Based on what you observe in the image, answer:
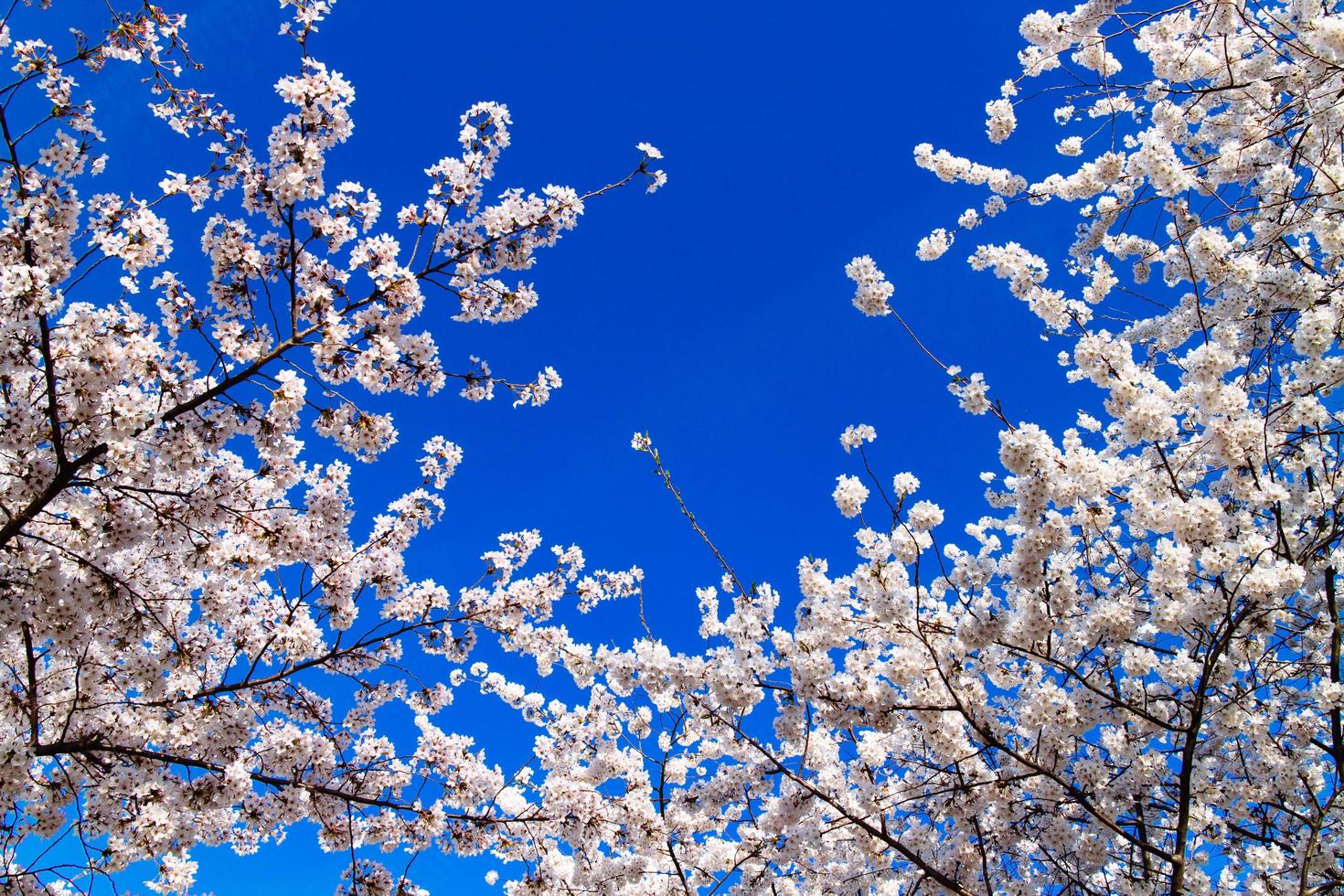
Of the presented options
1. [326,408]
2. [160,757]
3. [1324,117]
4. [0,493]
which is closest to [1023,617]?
[1324,117]

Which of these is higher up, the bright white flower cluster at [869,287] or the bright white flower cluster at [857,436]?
the bright white flower cluster at [869,287]

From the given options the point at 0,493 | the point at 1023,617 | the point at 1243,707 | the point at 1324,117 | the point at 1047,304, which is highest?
the point at 1324,117

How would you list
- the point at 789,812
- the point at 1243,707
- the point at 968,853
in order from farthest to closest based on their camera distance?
1. the point at 968,853
2. the point at 789,812
3. the point at 1243,707

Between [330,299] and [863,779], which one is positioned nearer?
[330,299]

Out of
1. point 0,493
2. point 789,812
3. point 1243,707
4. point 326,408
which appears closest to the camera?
point 0,493

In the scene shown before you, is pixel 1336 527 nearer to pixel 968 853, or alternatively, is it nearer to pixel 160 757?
pixel 968 853

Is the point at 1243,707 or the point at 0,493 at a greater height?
the point at 0,493

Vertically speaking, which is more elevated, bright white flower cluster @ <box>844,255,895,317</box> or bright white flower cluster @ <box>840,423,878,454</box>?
bright white flower cluster @ <box>844,255,895,317</box>

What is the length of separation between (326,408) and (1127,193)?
25.8ft

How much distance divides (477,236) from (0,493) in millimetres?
3295

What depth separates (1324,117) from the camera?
18.7 ft

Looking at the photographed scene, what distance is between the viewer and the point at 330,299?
4.79 meters

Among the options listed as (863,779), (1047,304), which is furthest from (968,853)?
(1047,304)

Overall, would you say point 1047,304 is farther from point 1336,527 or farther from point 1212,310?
point 1336,527
